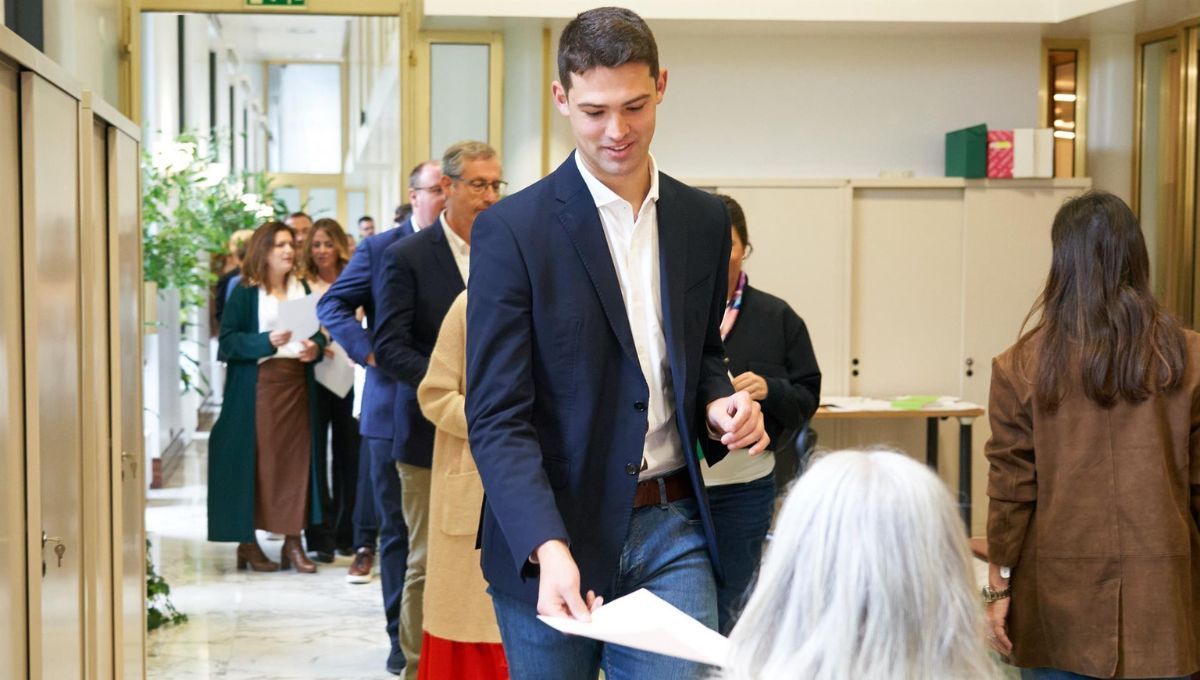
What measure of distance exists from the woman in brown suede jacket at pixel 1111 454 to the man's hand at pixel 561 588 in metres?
1.41

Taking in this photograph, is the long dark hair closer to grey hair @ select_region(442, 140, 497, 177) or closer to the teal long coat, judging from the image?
grey hair @ select_region(442, 140, 497, 177)

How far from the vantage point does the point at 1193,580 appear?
3055 mm

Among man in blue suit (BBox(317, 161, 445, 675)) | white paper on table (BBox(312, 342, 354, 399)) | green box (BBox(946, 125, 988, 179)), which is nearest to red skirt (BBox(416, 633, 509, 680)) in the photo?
man in blue suit (BBox(317, 161, 445, 675))

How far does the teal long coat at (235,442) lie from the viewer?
6945 millimetres

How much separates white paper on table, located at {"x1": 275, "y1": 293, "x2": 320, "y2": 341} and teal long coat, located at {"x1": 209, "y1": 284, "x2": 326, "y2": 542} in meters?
0.08

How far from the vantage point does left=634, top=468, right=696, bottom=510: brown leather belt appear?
2.27 m

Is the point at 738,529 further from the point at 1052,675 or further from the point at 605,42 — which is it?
the point at 605,42

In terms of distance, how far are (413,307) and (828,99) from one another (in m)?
4.51

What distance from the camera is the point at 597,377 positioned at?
7.23ft

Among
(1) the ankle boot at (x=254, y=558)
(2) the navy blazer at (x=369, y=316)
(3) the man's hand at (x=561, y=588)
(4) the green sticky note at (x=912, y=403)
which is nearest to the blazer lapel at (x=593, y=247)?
(3) the man's hand at (x=561, y=588)

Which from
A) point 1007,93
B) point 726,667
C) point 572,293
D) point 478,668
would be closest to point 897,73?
point 1007,93

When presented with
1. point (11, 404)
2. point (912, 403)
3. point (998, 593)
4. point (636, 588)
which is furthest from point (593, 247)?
point (912, 403)

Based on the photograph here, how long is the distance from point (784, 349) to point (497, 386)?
2154 mm

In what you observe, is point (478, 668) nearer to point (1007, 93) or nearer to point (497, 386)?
point (497, 386)
